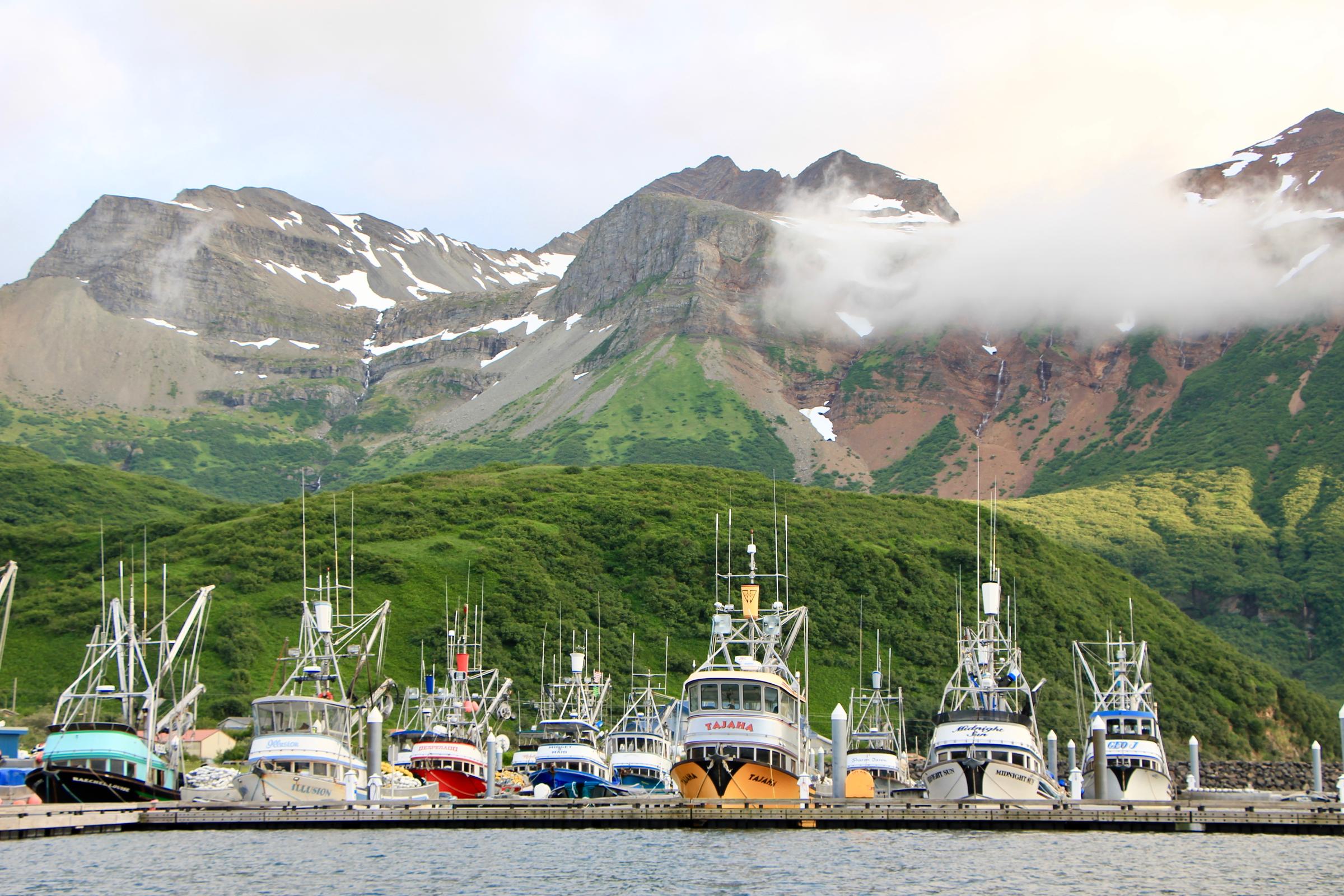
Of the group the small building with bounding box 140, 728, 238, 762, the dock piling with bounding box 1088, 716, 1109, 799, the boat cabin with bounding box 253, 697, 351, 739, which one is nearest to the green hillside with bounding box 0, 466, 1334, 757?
the small building with bounding box 140, 728, 238, 762

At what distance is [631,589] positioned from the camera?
12638cm

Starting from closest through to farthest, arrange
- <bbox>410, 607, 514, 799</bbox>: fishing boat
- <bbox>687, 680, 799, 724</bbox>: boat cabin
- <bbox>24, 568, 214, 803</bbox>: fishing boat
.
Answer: <bbox>687, 680, 799, 724</bbox>: boat cabin, <bbox>24, 568, 214, 803</bbox>: fishing boat, <bbox>410, 607, 514, 799</bbox>: fishing boat

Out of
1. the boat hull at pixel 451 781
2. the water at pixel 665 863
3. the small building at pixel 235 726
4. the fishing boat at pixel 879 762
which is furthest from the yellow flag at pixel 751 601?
the small building at pixel 235 726

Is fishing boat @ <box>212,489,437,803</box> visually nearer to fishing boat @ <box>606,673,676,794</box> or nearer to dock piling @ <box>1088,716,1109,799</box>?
fishing boat @ <box>606,673,676,794</box>

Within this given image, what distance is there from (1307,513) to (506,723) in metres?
137

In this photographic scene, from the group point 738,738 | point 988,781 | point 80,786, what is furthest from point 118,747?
point 988,781

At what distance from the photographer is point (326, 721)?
66.6m

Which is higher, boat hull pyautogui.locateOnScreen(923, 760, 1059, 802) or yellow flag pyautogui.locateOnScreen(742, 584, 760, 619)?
yellow flag pyautogui.locateOnScreen(742, 584, 760, 619)

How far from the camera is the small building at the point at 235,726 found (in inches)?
3462

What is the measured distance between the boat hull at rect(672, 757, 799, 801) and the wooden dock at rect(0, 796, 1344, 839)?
44 cm

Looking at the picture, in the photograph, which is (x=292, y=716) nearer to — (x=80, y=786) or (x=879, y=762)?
(x=80, y=786)

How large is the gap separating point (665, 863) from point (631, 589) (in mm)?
78023

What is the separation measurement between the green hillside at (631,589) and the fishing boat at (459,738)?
11674 mm

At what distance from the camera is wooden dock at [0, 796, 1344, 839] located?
5700 centimetres
